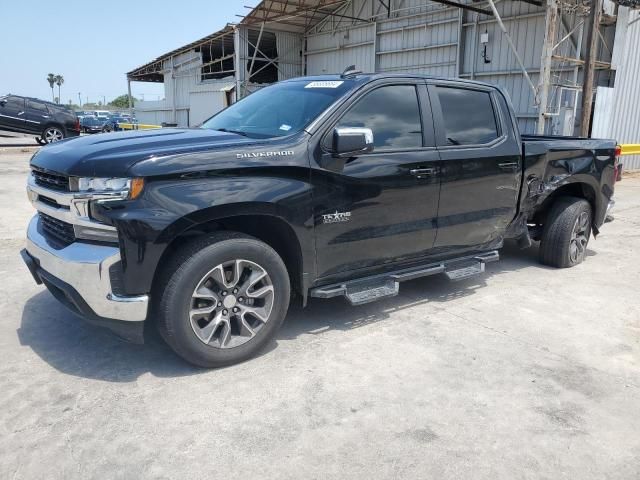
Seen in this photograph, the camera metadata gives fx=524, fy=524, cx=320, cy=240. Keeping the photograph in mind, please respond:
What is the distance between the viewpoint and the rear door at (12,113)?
64.8 feet

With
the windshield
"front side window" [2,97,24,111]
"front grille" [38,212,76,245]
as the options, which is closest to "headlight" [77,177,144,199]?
"front grille" [38,212,76,245]

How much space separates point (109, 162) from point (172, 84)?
29701mm

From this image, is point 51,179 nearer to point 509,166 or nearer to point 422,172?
point 422,172

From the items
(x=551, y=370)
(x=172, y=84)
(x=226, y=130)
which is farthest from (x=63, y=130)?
(x=551, y=370)

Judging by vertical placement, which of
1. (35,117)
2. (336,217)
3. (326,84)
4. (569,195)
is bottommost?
(569,195)

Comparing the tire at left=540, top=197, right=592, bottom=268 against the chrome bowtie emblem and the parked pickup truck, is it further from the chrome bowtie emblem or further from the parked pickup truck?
the chrome bowtie emblem

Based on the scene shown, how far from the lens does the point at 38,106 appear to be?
20.2 meters

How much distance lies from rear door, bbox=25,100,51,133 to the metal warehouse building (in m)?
7.94

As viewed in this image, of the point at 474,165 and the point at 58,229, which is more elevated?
the point at 474,165

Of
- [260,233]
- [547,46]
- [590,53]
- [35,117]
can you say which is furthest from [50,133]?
[260,233]

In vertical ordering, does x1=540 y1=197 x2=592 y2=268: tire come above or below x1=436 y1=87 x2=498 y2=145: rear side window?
below

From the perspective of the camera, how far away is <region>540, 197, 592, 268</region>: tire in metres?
5.80

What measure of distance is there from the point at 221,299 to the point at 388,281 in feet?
4.66

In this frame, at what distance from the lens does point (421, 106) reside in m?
4.30
